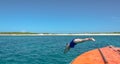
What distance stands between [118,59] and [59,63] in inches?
381

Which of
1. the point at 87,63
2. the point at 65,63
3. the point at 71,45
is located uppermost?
the point at 71,45

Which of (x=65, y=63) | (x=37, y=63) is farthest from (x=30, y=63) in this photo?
(x=65, y=63)

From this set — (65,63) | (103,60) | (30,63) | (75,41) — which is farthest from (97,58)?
(30,63)

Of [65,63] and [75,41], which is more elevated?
[75,41]

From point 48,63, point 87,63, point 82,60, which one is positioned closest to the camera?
point 87,63

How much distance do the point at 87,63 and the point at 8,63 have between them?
11.8 m

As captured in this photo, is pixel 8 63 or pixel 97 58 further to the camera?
pixel 8 63

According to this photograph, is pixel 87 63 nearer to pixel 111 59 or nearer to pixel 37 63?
pixel 111 59

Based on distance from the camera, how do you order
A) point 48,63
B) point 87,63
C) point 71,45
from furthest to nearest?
1. point 48,63
2. point 71,45
3. point 87,63

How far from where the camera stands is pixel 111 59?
1123 centimetres

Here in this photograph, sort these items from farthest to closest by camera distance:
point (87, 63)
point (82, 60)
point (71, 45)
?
1. point (71, 45)
2. point (82, 60)
3. point (87, 63)

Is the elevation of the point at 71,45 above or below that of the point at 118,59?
above

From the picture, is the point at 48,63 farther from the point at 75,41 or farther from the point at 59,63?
the point at 75,41

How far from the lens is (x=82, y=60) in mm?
11516
